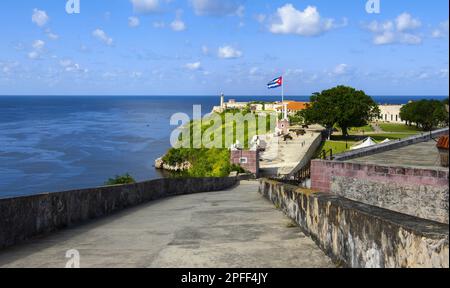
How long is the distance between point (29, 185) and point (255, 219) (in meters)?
51.3

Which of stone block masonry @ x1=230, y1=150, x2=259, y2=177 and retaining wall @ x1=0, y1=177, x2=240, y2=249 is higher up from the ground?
retaining wall @ x1=0, y1=177, x2=240, y2=249

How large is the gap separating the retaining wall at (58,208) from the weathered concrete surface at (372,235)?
4.54 m

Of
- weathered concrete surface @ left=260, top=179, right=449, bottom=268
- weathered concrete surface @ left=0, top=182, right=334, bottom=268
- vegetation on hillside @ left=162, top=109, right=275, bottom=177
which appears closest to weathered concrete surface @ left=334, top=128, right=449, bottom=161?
weathered concrete surface @ left=0, top=182, right=334, bottom=268

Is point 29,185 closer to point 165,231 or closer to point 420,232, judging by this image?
point 165,231

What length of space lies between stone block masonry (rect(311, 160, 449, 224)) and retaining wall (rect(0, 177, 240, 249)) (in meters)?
5.15

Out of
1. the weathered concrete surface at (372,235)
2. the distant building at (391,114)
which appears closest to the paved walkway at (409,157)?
the weathered concrete surface at (372,235)

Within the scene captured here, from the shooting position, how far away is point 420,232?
4.26m

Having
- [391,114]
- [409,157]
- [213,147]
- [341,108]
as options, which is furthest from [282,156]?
[391,114]

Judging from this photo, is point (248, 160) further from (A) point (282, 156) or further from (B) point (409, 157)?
(B) point (409, 157)

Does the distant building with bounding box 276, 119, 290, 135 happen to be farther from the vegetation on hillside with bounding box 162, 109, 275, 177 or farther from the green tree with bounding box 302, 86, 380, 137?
the vegetation on hillside with bounding box 162, 109, 275, 177

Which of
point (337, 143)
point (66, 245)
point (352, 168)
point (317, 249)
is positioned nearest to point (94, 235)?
point (66, 245)

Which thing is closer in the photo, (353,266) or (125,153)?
(353,266)

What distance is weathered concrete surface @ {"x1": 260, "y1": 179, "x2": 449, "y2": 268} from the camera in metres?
4.17
